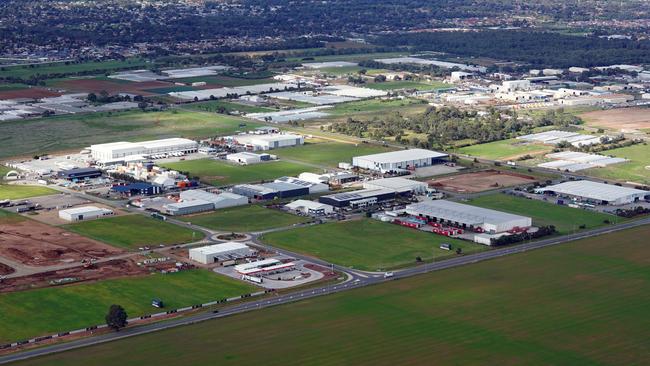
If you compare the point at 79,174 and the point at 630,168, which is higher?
the point at 79,174

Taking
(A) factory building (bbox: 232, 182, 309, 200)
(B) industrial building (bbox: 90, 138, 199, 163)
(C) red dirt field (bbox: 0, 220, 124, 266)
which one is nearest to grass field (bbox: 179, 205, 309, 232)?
(A) factory building (bbox: 232, 182, 309, 200)

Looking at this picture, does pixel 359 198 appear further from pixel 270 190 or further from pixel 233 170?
pixel 233 170

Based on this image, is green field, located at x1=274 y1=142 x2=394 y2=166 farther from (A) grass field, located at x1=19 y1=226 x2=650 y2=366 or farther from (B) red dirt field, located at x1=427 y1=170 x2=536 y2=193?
(A) grass field, located at x1=19 y1=226 x2=650 y2=366

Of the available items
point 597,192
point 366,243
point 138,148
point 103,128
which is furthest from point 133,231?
point 103,128

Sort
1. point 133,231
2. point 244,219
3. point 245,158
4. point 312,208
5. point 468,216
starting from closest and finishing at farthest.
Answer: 1. point 133,231
2. point 468,216
3. point 244,219
4. point 312,208
5. point 245,158

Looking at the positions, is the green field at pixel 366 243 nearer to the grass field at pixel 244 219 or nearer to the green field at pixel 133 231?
the grass field at pixel 244 219

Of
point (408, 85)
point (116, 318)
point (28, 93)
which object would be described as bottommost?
point (408, 85)

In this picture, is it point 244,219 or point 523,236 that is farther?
point 244,219

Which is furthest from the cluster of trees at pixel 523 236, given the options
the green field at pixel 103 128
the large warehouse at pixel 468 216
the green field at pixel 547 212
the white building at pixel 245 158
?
the green field at pixel 103 128

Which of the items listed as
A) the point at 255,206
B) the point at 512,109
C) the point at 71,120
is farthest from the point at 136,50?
the point at 255,206
